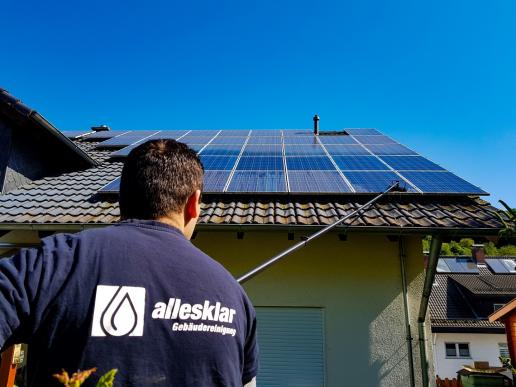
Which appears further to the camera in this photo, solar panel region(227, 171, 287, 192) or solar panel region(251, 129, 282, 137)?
solar panel region(251, 129, 282, 137)

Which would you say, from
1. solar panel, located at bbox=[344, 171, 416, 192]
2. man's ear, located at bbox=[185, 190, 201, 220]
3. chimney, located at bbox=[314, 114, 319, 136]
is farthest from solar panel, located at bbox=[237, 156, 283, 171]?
man's ear, located at bbox=[185, 190, 201, 220]

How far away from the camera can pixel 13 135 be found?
6.61m

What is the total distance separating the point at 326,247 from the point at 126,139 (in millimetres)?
7507

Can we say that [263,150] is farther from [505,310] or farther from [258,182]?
[505,310]

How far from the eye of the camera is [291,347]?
16.6 ft

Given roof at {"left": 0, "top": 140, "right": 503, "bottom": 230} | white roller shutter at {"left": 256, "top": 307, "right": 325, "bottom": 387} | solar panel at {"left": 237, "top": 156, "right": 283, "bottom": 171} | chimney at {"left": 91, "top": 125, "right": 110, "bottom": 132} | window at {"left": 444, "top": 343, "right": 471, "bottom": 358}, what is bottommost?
window at {"left": 444, "top": 343, "right": 471, "bottom": 358}

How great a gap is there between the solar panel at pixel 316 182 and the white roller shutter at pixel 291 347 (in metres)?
1.94

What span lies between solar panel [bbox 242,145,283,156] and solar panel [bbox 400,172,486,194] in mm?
2851

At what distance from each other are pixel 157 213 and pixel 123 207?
15 centimetres

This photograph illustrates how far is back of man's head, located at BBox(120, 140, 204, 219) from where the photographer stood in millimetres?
1392

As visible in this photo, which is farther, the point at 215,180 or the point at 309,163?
the point at 309,163

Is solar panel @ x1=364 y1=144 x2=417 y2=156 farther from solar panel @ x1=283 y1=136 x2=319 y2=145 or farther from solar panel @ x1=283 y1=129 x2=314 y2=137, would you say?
solar panel @ x1=283 y1=129 x2=314 y2=137

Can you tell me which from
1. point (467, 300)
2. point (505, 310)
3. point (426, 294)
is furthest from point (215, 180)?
point (467, 300)

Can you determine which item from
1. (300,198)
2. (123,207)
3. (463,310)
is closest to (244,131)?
(300,198)
